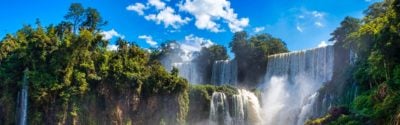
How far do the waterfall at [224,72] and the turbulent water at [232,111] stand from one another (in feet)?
26.9

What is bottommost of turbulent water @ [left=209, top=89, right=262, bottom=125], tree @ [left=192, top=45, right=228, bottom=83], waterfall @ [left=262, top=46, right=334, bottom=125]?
turbulent water @ [left=209, top=89, right=262, bottom=125]

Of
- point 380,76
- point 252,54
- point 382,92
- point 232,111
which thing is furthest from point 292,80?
point 382,92

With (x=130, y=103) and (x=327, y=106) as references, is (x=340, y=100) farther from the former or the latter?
(x=130, y=103)

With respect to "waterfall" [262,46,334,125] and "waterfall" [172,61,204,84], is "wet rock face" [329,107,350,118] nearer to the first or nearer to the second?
"waterfall" [262,46,334,125]

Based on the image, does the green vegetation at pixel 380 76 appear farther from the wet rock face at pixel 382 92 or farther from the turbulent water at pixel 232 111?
the turbulent water at pixel 232 111

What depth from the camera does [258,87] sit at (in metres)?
50.2

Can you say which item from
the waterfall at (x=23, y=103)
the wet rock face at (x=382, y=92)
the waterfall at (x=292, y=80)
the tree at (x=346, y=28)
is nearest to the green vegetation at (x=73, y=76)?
the waterfall at (x=23, y=103)

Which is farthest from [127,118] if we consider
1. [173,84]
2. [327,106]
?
[327,106]

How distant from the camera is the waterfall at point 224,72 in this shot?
52094 mm

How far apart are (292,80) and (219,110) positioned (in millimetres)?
8412

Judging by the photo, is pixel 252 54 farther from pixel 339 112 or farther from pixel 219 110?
pixel 339 112

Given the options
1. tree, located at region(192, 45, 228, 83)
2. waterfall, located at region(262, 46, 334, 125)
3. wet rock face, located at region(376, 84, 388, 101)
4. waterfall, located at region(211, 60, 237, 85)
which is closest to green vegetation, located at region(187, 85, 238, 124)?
waterfall, located at region(262, 46, 334, 125)

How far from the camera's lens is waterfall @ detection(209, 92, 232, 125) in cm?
4212

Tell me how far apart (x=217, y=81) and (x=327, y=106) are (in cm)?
1918
